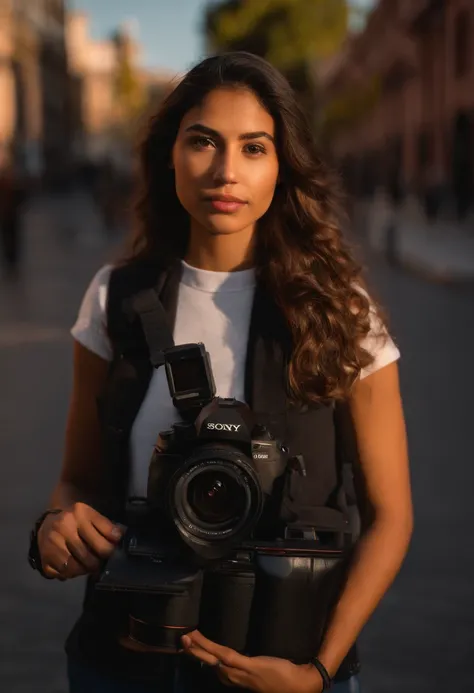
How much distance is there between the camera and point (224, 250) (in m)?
2.32

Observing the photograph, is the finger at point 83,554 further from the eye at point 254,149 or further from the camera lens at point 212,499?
the eye at point 254,149

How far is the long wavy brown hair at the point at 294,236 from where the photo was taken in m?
2.18

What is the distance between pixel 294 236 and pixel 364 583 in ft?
2.16

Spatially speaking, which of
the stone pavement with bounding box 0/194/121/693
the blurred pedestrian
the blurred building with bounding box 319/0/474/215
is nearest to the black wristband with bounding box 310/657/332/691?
Answer: the stone pavement with bounding box 0/194/121/693

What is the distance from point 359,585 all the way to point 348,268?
577mm

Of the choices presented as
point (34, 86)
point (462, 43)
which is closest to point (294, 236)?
point (462, 43)

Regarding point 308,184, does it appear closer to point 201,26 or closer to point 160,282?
point 160,282

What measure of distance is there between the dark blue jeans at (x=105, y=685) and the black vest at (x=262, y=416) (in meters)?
0.03

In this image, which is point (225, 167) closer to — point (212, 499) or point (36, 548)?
point (212, 499)

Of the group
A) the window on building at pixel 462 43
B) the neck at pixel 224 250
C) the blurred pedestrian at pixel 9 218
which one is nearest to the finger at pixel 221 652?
the neck at pixel 224 250

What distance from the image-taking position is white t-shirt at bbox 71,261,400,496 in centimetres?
224

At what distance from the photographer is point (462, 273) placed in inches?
736

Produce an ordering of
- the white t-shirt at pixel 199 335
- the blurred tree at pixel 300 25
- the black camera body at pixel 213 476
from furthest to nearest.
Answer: the blurred tree at pixel 300 25 → the white t-shirt at pixel 199 335 → the black camera body at pixel 213 476

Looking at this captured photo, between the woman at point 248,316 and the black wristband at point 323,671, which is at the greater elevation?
the woman at point 248,316
